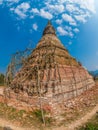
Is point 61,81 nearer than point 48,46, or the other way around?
point 61,81

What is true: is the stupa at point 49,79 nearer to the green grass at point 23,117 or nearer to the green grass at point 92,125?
the green grass at point 23,117

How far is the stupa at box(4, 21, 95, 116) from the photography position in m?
44.3

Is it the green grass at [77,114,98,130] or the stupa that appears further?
the stupa

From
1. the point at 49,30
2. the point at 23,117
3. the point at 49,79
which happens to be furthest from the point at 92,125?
the point at 49,30

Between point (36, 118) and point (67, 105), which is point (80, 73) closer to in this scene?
point (67, 105)

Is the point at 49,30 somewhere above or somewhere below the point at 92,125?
above

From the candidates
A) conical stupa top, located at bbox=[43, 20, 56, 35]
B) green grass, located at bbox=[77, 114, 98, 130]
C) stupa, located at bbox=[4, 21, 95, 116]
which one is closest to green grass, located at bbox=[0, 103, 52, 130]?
stupa, located at bbox=[4, 21, 95, 116]

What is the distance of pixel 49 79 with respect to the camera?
4891cm

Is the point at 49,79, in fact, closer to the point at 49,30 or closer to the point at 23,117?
the point at 23,117

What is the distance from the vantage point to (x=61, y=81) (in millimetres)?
49062

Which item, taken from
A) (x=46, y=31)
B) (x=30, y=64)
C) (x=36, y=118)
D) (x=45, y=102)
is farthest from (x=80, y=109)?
(x=46, y=31)

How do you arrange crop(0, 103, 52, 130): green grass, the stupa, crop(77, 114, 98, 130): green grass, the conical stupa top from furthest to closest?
the conical stupa top, the stupa, crop(0, 103, 52, 130): green grass, crop(77, 114, 98, 130): green grass

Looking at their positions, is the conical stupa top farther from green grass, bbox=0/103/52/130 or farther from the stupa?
green grass, bbox=0/103/52/130

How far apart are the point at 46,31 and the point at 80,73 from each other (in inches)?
717
